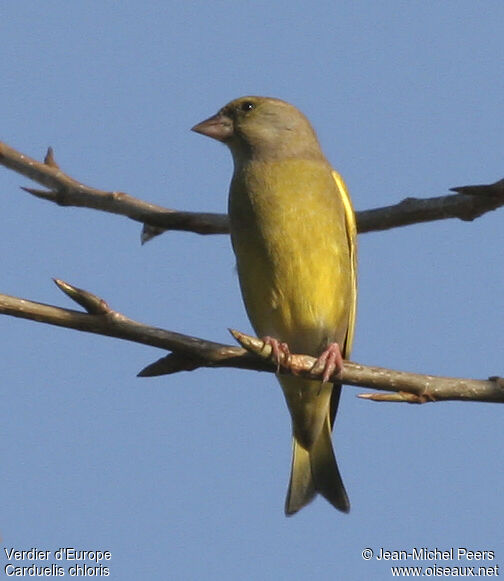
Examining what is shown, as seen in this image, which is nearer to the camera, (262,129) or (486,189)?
(486,189)

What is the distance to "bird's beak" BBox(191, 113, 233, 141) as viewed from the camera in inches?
229

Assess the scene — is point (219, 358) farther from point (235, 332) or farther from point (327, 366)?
point (327, 366)

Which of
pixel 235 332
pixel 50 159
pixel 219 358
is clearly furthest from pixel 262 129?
pixel 235 332

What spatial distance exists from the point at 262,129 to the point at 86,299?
9.90 feet

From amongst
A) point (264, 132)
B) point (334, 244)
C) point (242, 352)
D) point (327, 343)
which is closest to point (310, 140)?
point (264, 132)

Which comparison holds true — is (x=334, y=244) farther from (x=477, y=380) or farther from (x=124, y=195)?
(x=477, y=380)

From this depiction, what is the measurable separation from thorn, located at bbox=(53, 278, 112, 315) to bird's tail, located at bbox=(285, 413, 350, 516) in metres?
2.88

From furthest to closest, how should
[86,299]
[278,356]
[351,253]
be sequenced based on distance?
[351,253] → [278,356] → [86,299]

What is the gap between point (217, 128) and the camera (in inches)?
231

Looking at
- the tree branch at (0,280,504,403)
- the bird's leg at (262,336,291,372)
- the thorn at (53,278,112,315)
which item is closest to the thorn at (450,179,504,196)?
the tree branch at (0,280,504,403)

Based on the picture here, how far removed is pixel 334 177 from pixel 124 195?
134cm

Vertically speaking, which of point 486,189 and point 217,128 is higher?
point 217,128

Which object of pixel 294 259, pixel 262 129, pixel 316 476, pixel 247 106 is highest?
pixel 247 106

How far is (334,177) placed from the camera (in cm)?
571
